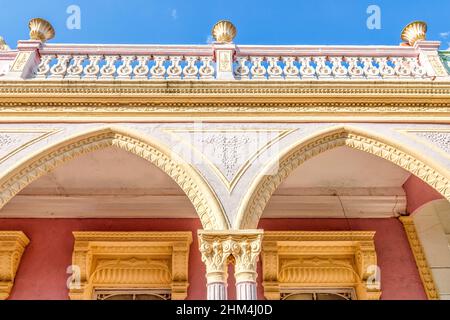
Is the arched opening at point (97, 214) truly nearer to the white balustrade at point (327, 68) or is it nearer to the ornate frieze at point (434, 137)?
the white balustrade at point (327, 68)

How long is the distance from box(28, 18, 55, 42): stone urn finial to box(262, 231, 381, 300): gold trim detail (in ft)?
12.2

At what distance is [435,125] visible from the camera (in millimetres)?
5332

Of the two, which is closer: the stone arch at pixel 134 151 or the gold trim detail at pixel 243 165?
the stone arch at pixel 134 151

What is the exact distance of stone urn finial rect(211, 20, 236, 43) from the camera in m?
6.02

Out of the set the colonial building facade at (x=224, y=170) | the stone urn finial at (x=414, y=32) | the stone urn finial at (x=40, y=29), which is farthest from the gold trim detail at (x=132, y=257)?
the stone urn finial at (x=414, y=32)

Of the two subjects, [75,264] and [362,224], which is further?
[362,224]

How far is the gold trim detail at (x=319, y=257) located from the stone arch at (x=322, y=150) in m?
1.73

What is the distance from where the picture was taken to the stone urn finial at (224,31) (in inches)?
237

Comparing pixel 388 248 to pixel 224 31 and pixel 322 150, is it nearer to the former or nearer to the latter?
pixel 322 150

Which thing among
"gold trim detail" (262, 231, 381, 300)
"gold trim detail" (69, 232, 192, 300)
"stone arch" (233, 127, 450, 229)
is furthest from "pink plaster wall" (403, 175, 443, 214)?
"gold trim detail" (69, 232, 192, 300)
